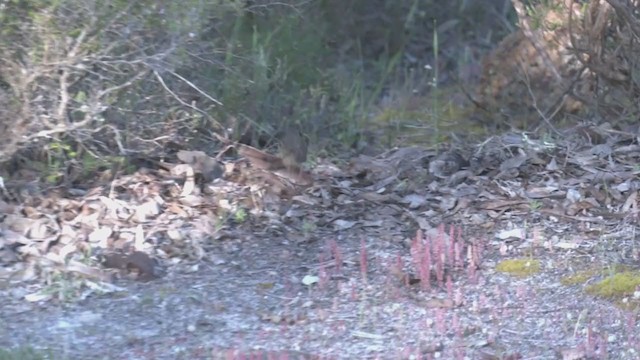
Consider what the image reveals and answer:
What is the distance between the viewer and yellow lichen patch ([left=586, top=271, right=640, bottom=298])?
5750mm

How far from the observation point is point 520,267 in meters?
6.12

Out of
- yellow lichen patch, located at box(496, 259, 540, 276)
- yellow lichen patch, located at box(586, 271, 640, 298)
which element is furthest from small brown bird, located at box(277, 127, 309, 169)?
yellow lichen patch, located at box(586, 271, 640, 298)

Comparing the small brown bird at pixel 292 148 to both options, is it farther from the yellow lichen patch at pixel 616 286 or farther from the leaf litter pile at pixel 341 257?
the yellow lichen patch at pixel 616 286

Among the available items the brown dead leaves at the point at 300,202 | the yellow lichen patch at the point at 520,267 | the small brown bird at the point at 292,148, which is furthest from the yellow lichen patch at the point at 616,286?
the small brown bird at the point at 292,148

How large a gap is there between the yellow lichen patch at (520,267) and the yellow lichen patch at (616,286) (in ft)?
1.14

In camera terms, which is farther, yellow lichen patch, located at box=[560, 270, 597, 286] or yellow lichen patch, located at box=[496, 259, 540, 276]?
yellow lichen patch, located at box=[496, 259, 540, 276]

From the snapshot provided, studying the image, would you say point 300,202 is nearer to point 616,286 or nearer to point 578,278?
point 578,278

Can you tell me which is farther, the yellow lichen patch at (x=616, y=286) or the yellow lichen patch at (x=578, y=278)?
the yellow lichen patch at (x=578, y=278)

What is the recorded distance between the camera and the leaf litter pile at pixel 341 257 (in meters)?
5.46

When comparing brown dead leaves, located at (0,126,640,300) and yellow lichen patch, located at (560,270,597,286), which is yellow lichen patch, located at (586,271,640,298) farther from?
brown dead leaves, located at (0,126,640,300)

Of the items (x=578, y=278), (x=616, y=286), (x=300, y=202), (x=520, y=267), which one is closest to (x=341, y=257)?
(x=300, y=202)

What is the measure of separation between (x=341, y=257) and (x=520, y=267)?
89cm

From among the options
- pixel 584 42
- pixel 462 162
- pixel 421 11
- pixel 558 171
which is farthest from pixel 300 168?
pixel 421 11

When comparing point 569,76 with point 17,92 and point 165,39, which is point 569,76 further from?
point 17,92
